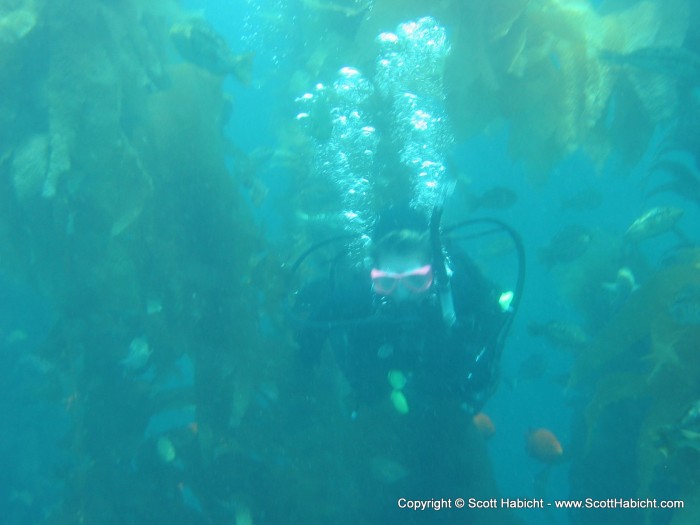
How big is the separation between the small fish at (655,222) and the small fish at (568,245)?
673 millimetres

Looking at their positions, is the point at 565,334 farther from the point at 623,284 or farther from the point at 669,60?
the point at 669,60

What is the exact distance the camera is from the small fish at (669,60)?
132 inches

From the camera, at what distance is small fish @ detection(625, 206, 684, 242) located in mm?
5102

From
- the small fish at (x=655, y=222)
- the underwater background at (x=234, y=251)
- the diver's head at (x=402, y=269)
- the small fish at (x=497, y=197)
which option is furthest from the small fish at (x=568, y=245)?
the diver's head at (x=402, y=269)

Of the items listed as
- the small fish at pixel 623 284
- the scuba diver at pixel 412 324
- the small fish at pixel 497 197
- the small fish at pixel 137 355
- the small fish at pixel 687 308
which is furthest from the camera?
the small fish at pixel 497 197

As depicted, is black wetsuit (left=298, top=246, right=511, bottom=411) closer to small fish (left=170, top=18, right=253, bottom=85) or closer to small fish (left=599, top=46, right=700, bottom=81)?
small fish (left=599, top=46, right=700, bottom=81)

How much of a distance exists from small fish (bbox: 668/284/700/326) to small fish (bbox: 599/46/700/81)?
1665 mm

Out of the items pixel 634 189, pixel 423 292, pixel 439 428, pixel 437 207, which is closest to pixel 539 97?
pixel 437 207

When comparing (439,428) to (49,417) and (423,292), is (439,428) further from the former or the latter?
(49,417)

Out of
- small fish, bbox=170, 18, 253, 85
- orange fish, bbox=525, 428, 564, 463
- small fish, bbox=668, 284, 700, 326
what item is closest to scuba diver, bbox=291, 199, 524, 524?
small fish, bbox=668, 284, 700, 326

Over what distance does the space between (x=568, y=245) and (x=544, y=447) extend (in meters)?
2.91

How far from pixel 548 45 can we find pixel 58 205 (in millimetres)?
4774

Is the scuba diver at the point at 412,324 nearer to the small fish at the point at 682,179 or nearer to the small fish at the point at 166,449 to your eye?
the small fish at the point at 682,179

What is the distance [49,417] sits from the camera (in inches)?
354
